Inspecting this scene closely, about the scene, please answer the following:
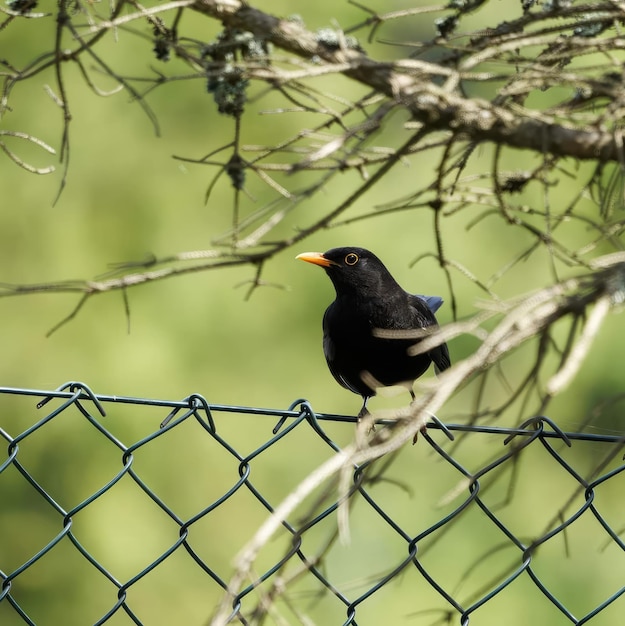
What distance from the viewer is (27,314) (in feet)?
25.3

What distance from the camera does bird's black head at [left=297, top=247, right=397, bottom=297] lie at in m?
3.76

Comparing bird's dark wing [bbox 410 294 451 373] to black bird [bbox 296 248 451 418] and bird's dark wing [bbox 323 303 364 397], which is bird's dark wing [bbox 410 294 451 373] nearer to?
black bird [bbox 296 248 451 418]

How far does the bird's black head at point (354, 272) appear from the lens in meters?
3.76

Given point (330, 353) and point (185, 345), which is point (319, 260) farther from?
point (185, 345)

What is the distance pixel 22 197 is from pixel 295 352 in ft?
8.59

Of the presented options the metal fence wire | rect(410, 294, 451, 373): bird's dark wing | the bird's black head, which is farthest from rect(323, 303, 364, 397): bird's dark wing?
the metal fence wire

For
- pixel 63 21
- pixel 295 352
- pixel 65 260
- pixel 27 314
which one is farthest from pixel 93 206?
pixel 63 21

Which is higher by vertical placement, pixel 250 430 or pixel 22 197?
pixel 22 197

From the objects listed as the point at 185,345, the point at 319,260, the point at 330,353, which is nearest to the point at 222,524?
the point at 185,345

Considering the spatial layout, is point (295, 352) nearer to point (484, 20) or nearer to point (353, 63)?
point (484, 20)

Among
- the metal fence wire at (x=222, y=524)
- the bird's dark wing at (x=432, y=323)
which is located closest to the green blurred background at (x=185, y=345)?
the metal fence wire at (x=222, y=524)

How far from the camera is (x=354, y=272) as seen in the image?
378cm

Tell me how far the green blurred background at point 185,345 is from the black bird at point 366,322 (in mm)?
3127

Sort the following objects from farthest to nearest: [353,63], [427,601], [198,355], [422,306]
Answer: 1. [198,355]
2. [427,601]
3. [422,306]
4. [353,63]
